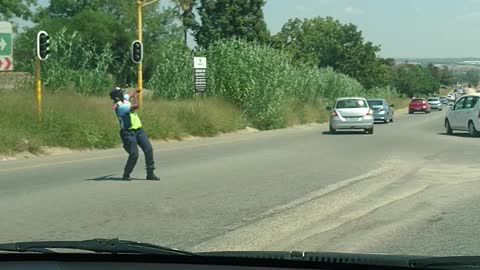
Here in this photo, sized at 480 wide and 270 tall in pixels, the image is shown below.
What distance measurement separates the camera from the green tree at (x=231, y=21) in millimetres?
65000

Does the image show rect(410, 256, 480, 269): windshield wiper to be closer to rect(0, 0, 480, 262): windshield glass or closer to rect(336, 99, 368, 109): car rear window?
rect(0, 0, 480, 262): windshield glass

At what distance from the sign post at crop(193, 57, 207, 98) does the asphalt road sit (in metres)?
12.8

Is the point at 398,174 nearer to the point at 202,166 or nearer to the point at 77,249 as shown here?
the point at 202,166

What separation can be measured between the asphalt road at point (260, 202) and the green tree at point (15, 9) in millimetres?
40023

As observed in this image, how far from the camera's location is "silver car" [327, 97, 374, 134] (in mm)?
28578

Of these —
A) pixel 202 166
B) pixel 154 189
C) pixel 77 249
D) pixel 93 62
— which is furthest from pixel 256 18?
pixel 77 249

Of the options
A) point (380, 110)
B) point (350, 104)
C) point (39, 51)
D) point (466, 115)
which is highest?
point (39, 51)

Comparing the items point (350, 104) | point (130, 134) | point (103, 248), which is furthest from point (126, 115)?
point (350, 104)

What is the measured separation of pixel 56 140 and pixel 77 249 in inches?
658

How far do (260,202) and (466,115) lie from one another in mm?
17847

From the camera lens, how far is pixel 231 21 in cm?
6606

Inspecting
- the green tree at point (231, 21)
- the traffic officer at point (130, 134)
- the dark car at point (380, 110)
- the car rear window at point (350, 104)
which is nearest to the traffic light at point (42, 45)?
the traffic officer at point (130, 134)

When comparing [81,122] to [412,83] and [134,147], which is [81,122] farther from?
[412,83]

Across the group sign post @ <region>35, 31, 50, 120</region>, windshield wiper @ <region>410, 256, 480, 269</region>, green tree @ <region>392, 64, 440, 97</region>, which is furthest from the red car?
windshield wiper @ <region>410, 256, 480, 269</region>
